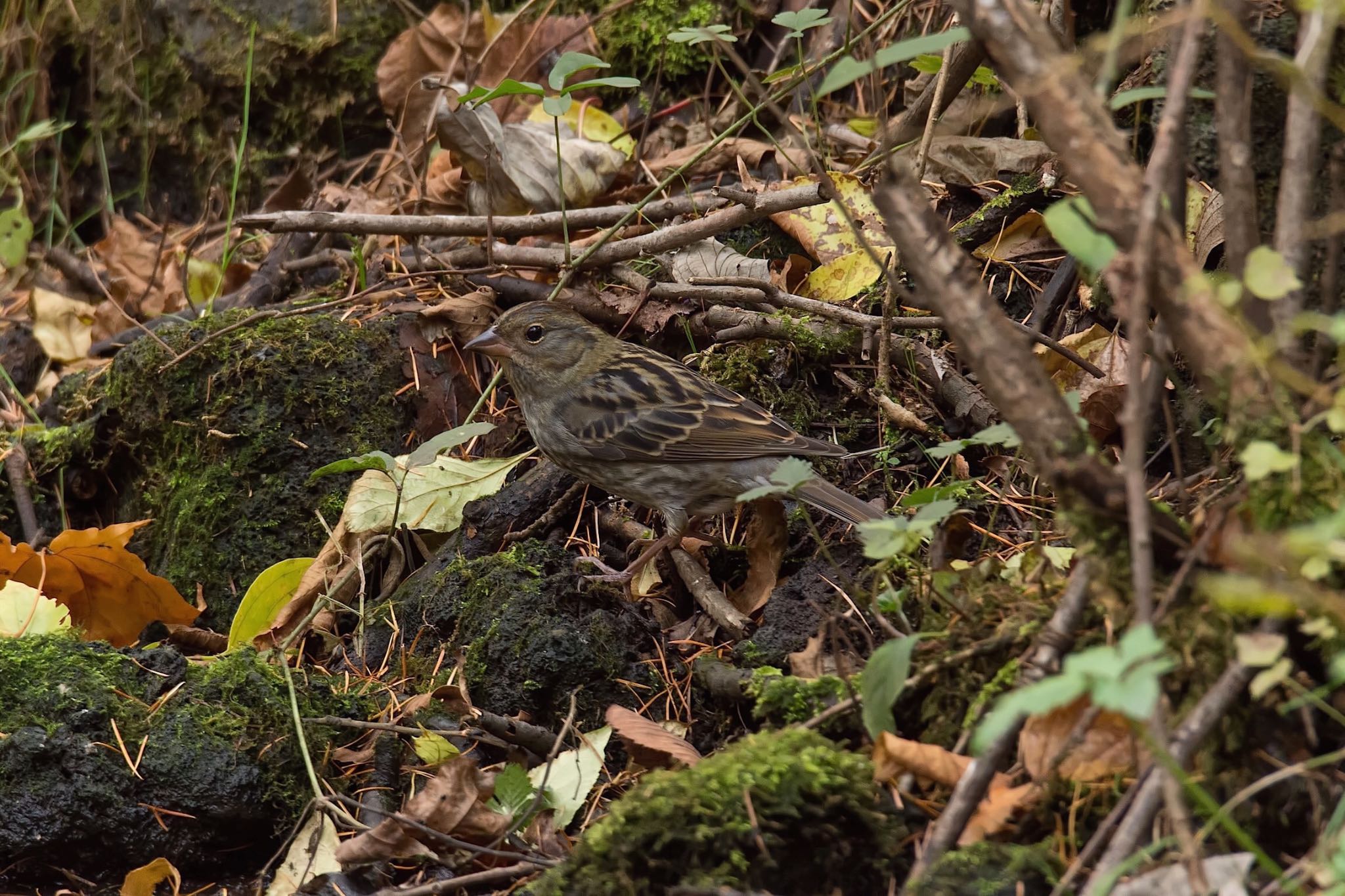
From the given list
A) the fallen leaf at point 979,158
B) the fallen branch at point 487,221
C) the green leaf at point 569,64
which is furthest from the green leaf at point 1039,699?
the fallen branch at point 487,221

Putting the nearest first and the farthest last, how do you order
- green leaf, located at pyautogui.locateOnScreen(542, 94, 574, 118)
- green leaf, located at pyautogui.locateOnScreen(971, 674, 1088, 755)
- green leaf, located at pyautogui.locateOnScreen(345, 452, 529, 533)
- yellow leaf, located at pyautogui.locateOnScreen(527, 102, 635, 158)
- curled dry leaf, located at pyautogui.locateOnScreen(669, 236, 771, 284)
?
1. green leaf, located at pyautogui.locateOnScreen(971, 674, 1088, 755)
2. green leaf, located at pyautogui.locateOnScreen(542, 94, 574, 118)
3. green leaf, located at pyautogui.locateOnScreen(345, 452, 529, 533)
4. curled dry leaf, located at pyautogui.locateOnScreen(669, 236, 771, 284)
5. yellow leaf, located at pyautogui.locateOnScreen(527, 102, 635, 158)

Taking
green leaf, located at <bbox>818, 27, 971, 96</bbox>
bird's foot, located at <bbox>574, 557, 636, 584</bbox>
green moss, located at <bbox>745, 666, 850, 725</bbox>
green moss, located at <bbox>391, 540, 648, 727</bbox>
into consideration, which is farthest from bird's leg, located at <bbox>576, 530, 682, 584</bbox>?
green leaf, located at <bbox>818, 27, 971, 96</bbox>

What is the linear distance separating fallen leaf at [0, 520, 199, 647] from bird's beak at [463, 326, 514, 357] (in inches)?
61.2

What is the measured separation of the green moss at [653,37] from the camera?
7.11 meters

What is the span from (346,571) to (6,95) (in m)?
5.14

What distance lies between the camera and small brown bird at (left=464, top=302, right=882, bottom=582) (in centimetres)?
536

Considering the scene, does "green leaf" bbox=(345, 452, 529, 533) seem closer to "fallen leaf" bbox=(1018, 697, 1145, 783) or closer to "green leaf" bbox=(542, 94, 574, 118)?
"green leaf" bbox=(542, 94, 574, 118)

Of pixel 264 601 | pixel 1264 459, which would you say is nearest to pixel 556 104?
pixel 264 601

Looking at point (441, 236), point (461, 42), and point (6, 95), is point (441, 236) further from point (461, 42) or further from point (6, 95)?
point (6, 95)

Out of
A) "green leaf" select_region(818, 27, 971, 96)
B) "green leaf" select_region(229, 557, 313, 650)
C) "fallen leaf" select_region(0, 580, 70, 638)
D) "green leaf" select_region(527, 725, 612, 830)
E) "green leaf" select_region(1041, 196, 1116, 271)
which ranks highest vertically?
"green leaf" select_region(818, 27, 971, 96)

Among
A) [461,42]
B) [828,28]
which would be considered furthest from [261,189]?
[828,28]

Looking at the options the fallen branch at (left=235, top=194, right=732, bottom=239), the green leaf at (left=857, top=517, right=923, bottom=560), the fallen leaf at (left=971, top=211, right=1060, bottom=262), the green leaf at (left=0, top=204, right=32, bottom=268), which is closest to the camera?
the green leaf at (left=857, top=517, right=923, bottom=560)

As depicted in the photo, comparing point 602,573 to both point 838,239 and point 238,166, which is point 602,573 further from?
point 238,166

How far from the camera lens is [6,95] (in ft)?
27.9
